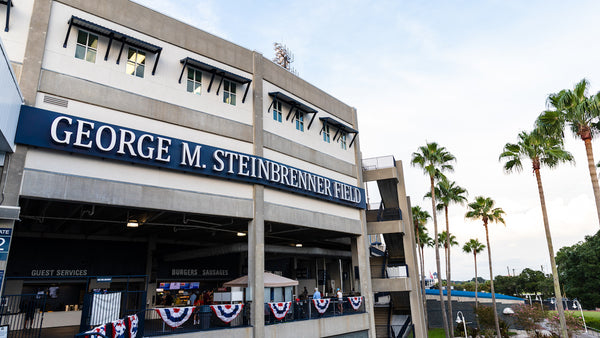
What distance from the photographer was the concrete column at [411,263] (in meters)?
31.6

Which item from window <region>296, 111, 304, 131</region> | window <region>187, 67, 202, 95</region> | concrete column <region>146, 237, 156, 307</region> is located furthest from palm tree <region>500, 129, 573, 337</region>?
concrete column <region>146, 237, 156, 307</region>

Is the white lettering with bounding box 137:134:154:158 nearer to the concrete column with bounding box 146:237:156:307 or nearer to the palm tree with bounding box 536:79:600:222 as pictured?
the concrete column with bounding box 146:237:156:307

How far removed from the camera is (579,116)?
20641 mm

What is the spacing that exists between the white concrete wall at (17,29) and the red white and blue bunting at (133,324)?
1084 centimetres

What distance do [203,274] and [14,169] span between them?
19664mm

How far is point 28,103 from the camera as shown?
14336mm

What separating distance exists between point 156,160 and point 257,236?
21.3 feet

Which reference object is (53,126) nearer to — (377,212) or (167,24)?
(167,24)

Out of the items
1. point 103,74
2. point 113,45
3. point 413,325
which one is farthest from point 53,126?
point 413,325

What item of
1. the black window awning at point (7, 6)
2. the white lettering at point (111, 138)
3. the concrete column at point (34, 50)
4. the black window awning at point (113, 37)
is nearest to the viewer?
the black window awning at point (7, 6)

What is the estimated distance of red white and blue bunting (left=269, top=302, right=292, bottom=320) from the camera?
63.7 feet

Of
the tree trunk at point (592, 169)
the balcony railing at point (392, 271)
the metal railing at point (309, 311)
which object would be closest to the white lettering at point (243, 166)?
the metal railing at point (309, 311)

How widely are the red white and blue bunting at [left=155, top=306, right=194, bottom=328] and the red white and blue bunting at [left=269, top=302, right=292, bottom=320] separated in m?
5.00

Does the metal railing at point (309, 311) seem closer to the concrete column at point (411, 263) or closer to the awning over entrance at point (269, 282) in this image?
the awning over entrance at point (269, 282)
